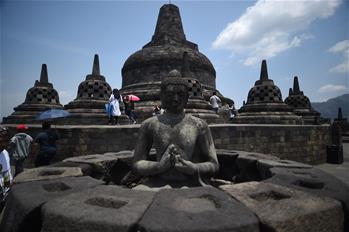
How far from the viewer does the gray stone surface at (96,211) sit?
1.38 meters

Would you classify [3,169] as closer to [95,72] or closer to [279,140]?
[279,140]

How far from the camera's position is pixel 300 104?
15898 millimetres

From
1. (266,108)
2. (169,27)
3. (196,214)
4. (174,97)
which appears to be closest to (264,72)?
(266,108)

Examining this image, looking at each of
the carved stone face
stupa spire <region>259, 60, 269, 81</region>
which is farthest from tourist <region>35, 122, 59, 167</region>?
stupa spire <region>259, 60, 269, 81</region>

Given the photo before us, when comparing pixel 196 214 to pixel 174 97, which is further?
pixel 174 97

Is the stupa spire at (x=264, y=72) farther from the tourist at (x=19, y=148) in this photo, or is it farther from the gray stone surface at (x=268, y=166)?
the tourist at (x=19, y=148)

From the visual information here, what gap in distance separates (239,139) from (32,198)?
271 inches

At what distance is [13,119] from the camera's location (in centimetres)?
1171

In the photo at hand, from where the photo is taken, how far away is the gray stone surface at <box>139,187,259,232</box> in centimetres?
133

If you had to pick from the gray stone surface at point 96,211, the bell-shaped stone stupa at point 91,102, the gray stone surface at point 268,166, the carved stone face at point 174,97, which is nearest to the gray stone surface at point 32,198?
the gray stone surface at point 96,211

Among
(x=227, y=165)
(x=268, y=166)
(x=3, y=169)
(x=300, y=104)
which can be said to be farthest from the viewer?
(x=300, y=104)

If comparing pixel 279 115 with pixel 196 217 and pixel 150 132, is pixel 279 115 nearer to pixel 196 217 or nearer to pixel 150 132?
pixel 150 132

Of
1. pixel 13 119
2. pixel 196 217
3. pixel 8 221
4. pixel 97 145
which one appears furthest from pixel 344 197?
pixel 13 119

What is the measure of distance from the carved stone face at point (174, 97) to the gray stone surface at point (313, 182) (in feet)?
3.98
